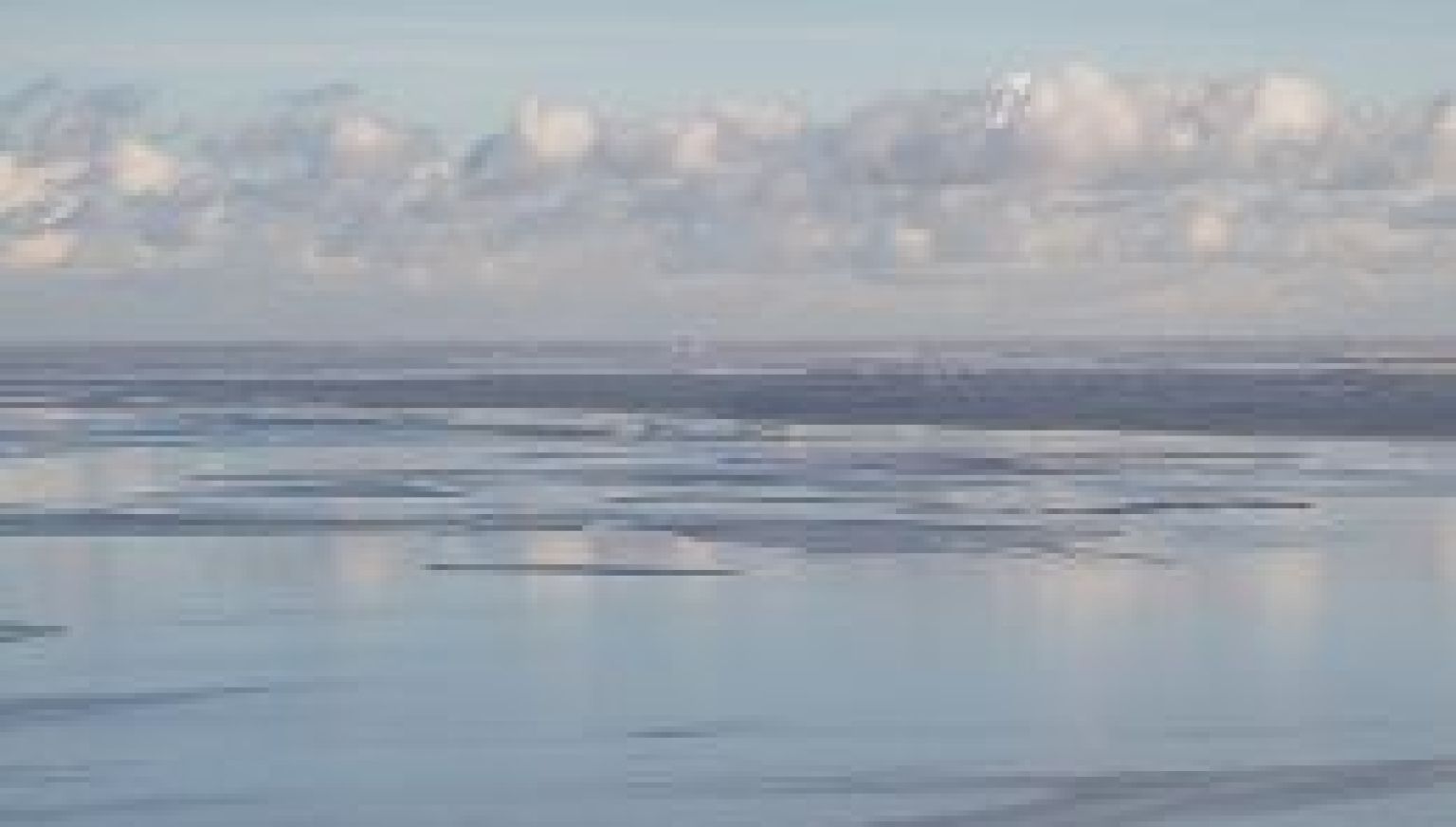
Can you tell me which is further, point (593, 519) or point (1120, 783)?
point (593, 519)

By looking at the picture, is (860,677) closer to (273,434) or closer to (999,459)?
(999,459)

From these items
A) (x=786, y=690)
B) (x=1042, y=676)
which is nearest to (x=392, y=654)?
(x=786, y=690)

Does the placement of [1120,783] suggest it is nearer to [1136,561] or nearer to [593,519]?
[1136,561]

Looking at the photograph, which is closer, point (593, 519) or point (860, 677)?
point (860, 677)

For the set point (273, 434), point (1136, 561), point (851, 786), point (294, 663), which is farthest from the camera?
point (273, 434)

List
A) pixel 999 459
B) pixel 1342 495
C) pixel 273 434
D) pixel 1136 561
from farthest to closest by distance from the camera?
pixel 273 434 → pixel 999 459 → pixel 1342 495 → pixel 1136 561

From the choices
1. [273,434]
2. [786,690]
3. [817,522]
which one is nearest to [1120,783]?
[786,690]
